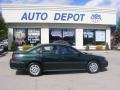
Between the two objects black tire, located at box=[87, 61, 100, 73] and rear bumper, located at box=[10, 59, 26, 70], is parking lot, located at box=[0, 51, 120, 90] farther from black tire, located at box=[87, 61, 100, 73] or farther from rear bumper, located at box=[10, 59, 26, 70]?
rear bumper, located at box=[10, 59, 26, 70]

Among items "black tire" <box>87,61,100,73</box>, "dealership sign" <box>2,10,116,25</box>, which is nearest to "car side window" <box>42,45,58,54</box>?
"black tire" <box>87,61,100,73</box>

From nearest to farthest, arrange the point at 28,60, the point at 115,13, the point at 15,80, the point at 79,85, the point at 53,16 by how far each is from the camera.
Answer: the point at 79,85, the point at 15,80, the point at 28,60, the point at 53,16, the point at 115,13

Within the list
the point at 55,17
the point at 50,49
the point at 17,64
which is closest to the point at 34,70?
the point at 17,64

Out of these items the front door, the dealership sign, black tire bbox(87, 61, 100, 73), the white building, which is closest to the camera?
the front door

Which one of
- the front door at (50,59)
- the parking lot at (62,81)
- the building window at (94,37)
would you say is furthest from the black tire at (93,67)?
the building window at (94,37)

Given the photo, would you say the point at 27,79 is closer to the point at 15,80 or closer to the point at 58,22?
the point at 15,80

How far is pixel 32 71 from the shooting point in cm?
1331

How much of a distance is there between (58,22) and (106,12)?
6423 millimetres

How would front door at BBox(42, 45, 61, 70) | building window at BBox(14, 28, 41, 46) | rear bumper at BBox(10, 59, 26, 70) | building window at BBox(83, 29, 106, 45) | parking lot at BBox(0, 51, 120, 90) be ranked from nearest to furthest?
parking lot at BBox(0, 51, 120, 90), rear bumper at BBox(10, 59, 26, 70), front door at BBox(42, 45, 61, 70), building window at BBox(14, 28, 41, 46), building window at BBox(83, 29, 106, 45)

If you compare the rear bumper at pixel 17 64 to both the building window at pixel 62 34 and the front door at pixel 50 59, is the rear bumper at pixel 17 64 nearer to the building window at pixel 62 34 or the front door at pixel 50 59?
the front door at pixel 50 59

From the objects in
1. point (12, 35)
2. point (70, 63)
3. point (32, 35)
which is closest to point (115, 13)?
point (32, 35)

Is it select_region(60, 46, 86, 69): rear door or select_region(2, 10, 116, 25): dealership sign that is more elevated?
select_region(2, 10, 116, 25): dealership sign

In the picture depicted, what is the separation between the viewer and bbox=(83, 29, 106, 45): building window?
35.1 meters

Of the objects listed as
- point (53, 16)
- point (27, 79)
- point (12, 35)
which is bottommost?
point (27, 79)
